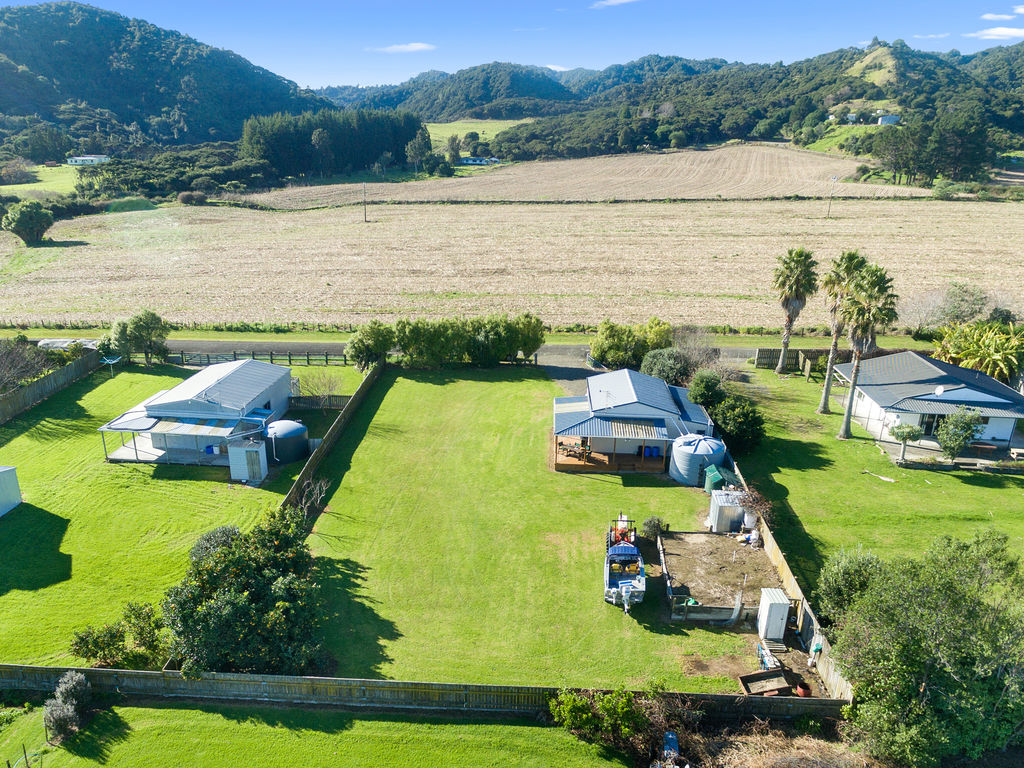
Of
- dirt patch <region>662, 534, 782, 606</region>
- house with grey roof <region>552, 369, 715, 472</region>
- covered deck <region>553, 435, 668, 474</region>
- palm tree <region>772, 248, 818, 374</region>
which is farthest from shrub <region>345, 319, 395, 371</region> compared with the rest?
palm tree <region>772, 248, 818, 374</region>

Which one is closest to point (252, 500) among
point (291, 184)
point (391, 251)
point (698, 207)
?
point (391, 251)

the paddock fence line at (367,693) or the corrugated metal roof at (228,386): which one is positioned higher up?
the corrugated metal roof at (228,386)

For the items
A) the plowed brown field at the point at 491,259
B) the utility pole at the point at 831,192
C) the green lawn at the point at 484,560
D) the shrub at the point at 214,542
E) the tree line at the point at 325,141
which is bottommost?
the green lawn at the point at 484,560

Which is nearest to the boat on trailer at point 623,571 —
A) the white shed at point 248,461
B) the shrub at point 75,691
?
the shrub at point 75,691

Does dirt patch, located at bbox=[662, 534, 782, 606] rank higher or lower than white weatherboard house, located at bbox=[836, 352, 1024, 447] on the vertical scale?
lower

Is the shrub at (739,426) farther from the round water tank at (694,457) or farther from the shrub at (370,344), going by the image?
the shrub at (370,344)

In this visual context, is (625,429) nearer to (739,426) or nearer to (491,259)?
(739,426)

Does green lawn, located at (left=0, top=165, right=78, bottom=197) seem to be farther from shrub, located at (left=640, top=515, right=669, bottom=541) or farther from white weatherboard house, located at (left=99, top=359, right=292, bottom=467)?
shrub, located at (left=640, top=515, right=669, bottom=541)
